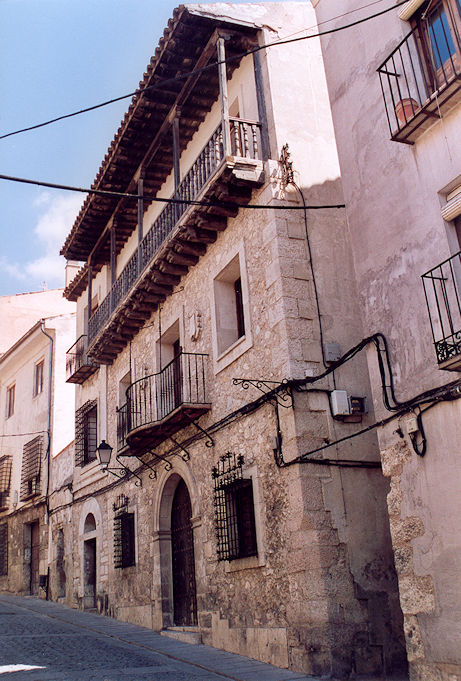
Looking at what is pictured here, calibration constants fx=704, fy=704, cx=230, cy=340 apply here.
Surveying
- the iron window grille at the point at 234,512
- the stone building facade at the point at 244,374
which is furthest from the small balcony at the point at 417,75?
the iron window grille at the point at 234,512

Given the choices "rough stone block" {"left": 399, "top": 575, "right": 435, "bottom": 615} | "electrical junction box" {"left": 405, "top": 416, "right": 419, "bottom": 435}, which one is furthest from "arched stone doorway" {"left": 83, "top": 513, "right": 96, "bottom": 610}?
"electrical junction box" {"left": 405, "top": 416, "right": 419, "bottom": 435}

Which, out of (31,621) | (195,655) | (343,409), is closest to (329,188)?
(343,409)

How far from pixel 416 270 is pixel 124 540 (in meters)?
8.74

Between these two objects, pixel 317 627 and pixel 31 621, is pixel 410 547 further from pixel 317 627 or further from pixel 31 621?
pixel 31 621

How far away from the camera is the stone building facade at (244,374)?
8000mm

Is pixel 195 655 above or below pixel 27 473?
below

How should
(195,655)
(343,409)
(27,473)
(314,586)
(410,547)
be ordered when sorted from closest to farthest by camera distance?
(410,547), (314,586), (343,409), (195,655), (27,473)

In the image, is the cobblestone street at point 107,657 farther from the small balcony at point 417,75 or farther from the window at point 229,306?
the small balcony at point 417,75

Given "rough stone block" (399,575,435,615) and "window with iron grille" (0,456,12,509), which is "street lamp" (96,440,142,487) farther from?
"window with iron grille" (0,456,12,509)

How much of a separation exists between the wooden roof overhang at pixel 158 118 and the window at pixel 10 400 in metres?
9.33

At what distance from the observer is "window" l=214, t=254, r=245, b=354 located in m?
10.5

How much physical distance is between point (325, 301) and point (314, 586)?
3528mm

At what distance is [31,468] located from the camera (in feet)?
66.7

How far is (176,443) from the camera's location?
36.7ft
